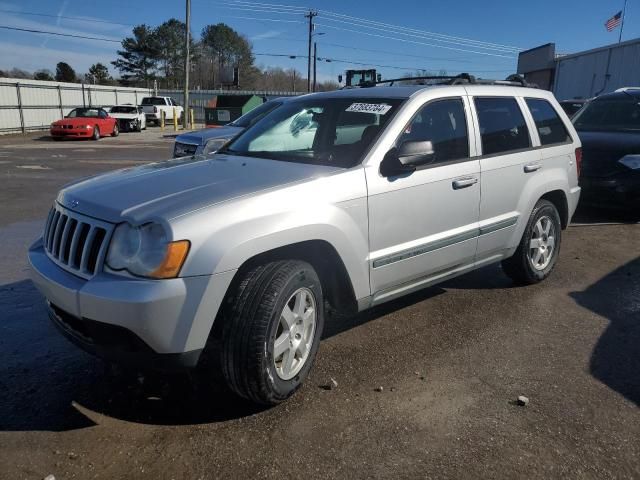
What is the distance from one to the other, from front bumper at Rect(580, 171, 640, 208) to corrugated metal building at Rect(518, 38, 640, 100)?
34.9ft

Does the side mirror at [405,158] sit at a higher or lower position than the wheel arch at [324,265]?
higher

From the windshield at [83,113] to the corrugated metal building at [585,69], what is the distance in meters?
21.3

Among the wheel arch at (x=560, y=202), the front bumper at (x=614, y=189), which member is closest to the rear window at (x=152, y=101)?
the front bumper at (x=614, y=189)

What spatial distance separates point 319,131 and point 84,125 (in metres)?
22.8

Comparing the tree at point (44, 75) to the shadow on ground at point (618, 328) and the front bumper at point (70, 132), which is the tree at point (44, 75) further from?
the shadow on ground at point (618, 328)

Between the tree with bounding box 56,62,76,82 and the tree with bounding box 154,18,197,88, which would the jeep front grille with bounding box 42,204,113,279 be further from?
the tree with bounding box 154,18,197,88

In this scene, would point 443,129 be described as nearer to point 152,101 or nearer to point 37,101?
point 37,101

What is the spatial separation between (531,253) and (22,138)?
25.8 metres

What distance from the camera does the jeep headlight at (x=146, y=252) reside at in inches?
100

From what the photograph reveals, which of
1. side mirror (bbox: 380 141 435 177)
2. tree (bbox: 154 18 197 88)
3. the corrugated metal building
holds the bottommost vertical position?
side mirror (bbox: 380 141 435 177)

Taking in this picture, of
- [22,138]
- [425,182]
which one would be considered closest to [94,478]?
[425,182]

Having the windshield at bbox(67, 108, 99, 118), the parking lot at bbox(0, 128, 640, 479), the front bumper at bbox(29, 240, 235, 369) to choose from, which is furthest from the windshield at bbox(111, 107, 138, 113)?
the front bumper at bbox(29, 240, 235, 369)

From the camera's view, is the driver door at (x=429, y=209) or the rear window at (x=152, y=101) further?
the rear window at (x=152, y=101)

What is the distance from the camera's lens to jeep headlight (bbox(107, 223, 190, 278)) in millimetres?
2547
